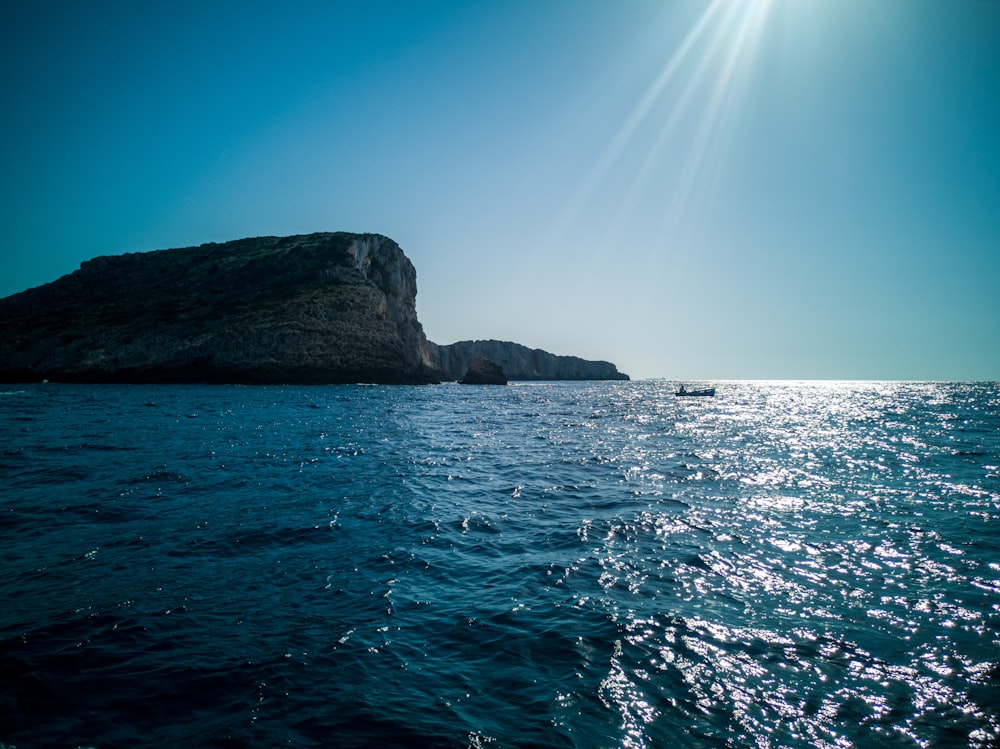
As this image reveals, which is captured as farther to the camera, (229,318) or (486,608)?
(229,318)

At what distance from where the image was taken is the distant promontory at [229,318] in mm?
76375

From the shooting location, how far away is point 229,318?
8525cm

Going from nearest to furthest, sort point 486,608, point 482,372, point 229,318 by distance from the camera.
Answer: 1. point 486,608
2. point 229,318
3. point 482,372

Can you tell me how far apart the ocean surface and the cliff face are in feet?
228

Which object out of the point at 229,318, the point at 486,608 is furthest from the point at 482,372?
the point at 486,608

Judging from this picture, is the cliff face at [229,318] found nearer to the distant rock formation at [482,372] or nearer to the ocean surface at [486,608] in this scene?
the distant rock formation at [482,372]

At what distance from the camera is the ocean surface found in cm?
493

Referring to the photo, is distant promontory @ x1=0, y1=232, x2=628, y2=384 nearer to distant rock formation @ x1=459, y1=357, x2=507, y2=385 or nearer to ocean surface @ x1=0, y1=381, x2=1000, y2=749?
distant rock formation @ x1=459, y1=357, x2=507, y2=385

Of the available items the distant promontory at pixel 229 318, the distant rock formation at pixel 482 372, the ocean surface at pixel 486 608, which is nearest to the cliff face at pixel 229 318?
the distant promontory at pixel 229 318

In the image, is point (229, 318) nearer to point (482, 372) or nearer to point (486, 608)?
point (482, 372)

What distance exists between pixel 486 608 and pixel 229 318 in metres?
93.4

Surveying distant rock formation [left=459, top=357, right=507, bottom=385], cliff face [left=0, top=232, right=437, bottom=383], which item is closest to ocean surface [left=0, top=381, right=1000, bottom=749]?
cliff face [left=0, top=232, right=437, bottom=383]

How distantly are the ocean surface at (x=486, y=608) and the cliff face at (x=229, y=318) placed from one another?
69380 millimetres

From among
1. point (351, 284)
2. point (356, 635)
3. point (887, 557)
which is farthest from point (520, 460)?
point (351, 284)
